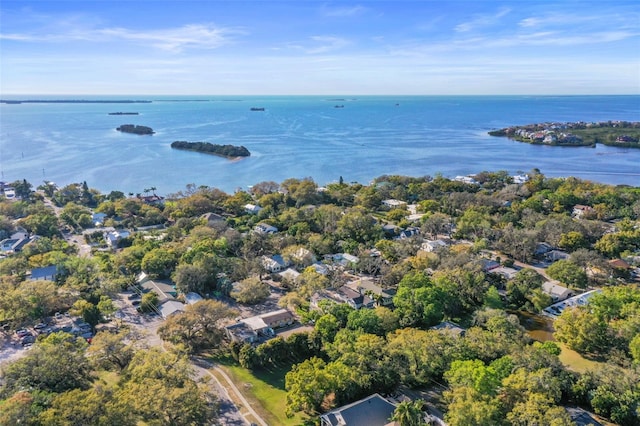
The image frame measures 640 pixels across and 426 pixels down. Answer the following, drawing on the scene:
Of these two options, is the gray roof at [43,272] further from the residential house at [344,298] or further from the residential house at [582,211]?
the residential house at [582,211]

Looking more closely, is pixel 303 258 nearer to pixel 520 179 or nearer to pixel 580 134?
pixel 520 179

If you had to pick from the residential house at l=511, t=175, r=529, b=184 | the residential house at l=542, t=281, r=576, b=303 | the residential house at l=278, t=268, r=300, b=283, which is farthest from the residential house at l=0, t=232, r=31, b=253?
the residential house at l=511, t=175, r=529, b=184

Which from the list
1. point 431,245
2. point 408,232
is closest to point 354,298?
point 431,245

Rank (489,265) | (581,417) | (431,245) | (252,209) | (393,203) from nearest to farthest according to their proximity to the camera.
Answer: (581,417) → (489,265) → (431,245) → (252,209) → (393,203)

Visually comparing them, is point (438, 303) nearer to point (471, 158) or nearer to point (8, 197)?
point (8, 197)

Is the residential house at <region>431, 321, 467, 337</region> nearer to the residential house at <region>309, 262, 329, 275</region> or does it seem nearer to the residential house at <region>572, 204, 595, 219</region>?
the residential house at <region>309, 262, 329, 275</region>
